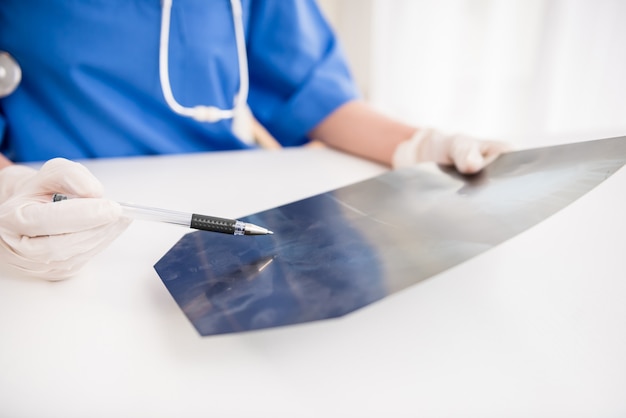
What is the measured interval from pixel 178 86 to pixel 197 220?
44cm

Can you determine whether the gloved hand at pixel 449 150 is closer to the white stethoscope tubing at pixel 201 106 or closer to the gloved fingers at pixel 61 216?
the white stethoscope tubing at pixel 201 106

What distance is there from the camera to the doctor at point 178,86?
0.62 m

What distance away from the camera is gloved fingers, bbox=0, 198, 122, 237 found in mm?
349

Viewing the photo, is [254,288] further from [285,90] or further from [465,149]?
[285,90]

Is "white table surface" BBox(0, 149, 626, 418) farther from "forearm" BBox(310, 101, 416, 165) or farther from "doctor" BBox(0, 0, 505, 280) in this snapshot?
"forearm" BBox(310, 101, 416, 165)

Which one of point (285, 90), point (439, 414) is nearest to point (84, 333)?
point (439, 414)

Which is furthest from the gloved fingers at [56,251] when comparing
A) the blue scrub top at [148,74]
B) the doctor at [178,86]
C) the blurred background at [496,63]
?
the blurred background at [496,63]

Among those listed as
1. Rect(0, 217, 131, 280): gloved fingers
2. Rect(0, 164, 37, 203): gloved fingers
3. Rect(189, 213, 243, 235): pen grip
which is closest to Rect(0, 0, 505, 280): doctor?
Rect(0, 164, 37, 203): gloved fingers

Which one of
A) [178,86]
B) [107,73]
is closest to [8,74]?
[107,73]

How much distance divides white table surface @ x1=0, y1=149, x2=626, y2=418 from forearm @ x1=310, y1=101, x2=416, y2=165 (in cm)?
35

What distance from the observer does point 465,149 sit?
569 mm

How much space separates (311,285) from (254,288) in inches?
1.6

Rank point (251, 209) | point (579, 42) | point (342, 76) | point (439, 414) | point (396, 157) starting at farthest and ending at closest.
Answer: point (579, 42)
point (342, 76)
point (396, 157)
point (251, 209)
point (439, 414)

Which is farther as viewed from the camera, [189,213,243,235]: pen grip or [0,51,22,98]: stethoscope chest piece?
[0,51,22,98]: stethoscope chest piece
